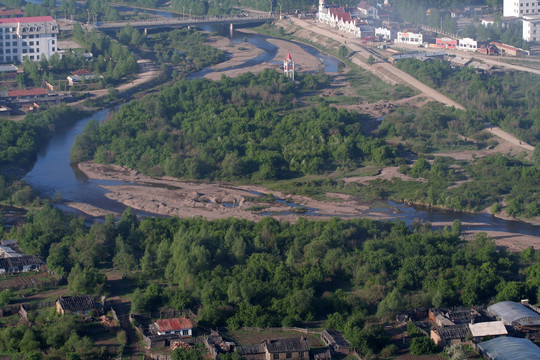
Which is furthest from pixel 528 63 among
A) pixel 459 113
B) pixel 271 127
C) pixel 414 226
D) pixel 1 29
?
pixel 1 29

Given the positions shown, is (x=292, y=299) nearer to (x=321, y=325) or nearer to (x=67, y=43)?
(x=321, y=325)

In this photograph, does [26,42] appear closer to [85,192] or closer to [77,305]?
[85,192]

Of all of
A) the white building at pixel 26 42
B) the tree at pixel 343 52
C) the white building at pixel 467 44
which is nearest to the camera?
the white building at pixel 26 42

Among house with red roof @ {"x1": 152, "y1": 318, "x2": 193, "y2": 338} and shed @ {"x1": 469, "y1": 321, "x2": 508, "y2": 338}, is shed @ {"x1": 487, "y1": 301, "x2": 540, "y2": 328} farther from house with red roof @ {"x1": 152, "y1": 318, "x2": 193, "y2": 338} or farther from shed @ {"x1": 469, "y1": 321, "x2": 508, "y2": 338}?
house with red roof @ {"x1": 152, "y1": 318, "x2": 193, "y2": 338}

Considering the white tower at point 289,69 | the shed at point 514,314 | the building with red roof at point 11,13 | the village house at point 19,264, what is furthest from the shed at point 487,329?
the building with red roof at point 11,13

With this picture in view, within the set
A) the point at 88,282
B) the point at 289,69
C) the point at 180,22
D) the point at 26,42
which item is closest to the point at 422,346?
the point at 88,282

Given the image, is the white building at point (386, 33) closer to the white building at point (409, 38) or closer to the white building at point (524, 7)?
the white building at point (409, 38)

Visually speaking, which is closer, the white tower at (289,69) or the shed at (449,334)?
the shed at (449,334)
